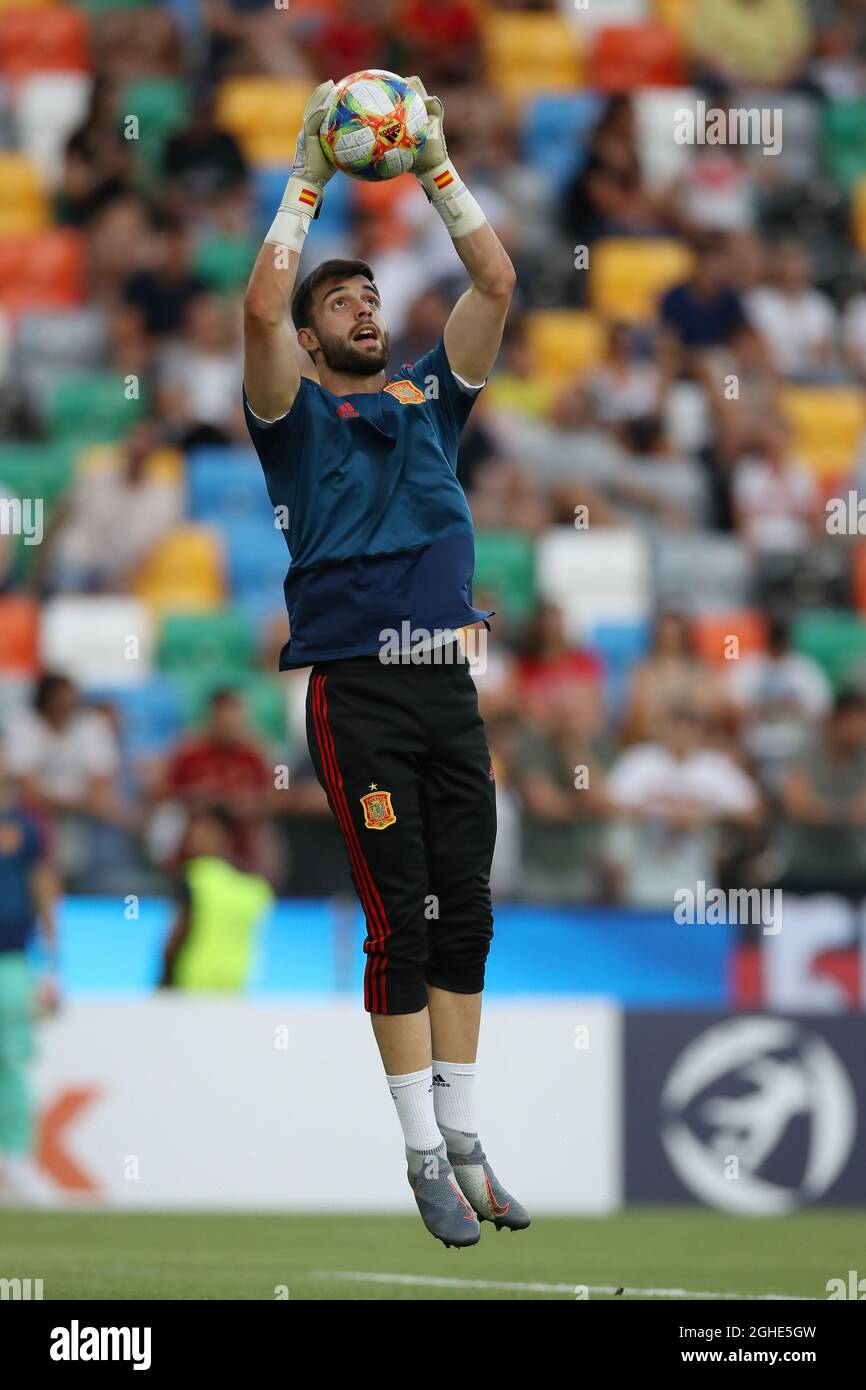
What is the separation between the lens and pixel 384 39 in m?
19.7

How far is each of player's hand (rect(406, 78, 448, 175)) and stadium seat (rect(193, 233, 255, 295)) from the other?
1067 centimetres

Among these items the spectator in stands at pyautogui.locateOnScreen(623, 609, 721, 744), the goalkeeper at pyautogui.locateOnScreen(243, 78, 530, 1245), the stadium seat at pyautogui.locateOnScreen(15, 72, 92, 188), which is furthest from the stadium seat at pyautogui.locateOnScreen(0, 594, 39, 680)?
the goalkeeper at pyautogui.locateOnScreen(243, 78, 530, 1245)

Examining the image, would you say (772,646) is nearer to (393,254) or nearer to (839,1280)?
(393,254)

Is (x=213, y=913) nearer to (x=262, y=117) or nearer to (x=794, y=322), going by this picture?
(x=794, y=322)

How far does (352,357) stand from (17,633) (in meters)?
8.11

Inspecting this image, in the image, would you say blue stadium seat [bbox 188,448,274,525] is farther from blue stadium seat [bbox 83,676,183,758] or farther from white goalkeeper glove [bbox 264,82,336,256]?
white goalkeeper glove [bbox 264,82,336,256]

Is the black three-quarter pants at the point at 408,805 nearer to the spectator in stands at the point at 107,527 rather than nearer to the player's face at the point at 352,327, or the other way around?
the player's face at the point at 352,327

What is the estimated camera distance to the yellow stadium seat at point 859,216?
20.0m

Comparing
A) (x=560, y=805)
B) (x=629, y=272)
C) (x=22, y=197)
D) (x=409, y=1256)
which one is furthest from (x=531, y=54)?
(x=409, y=1256)

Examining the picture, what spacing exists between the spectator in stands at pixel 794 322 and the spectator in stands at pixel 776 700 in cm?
349

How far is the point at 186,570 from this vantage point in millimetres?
16125

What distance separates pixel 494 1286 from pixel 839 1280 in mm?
1524

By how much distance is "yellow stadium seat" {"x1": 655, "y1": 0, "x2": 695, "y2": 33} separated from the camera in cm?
2119

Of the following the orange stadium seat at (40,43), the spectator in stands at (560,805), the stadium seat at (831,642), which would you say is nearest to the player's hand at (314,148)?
the spectator in stands at (560,805)
